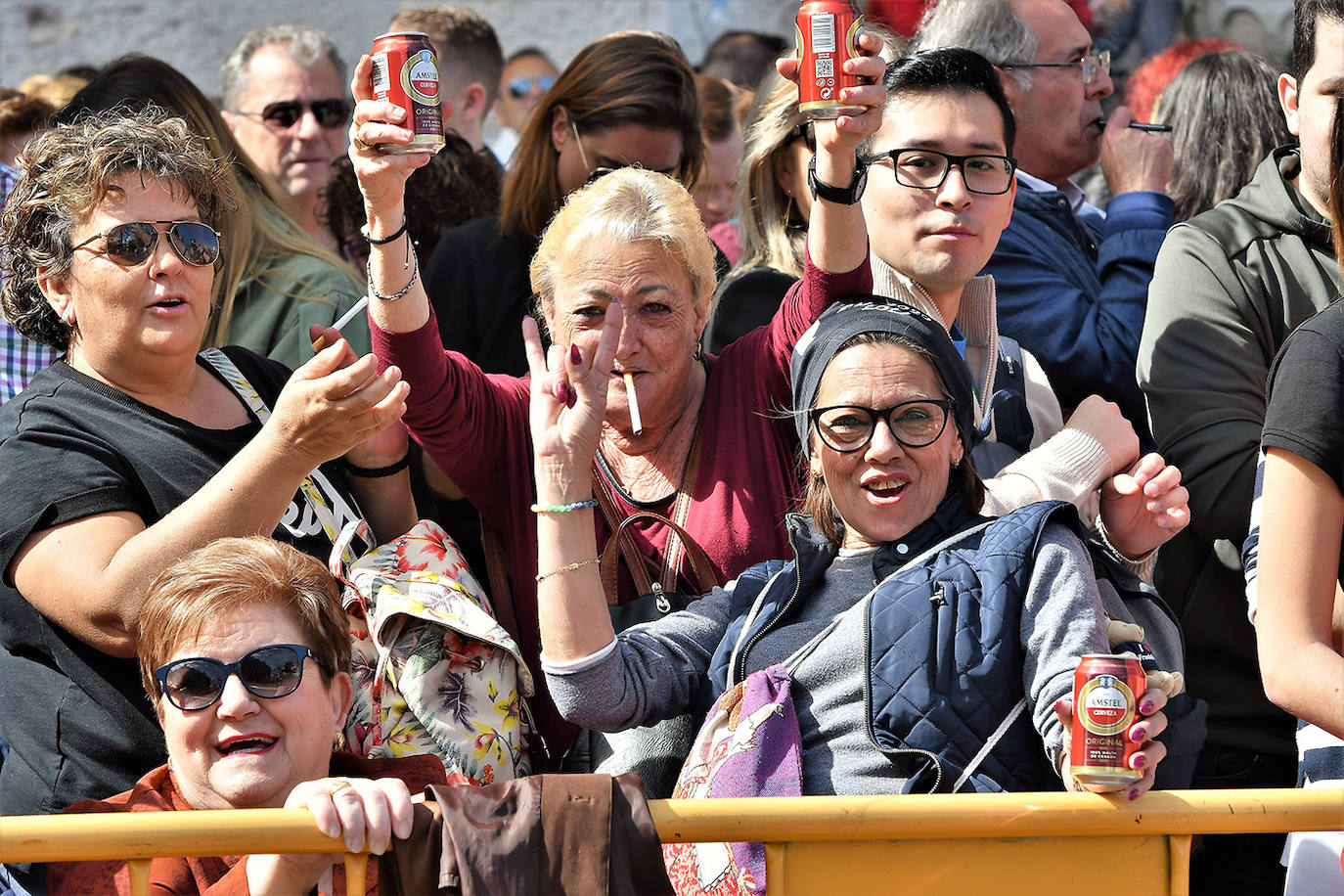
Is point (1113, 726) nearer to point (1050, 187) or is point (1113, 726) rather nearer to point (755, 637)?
point (755, 637)

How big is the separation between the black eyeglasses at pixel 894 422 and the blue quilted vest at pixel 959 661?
20cm

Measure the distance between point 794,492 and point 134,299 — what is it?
1.33m

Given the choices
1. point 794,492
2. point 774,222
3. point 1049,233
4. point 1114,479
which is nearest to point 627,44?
point 774,222

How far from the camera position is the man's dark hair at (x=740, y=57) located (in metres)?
7.84

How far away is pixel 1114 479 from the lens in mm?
2889

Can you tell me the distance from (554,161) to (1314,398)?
2.29m

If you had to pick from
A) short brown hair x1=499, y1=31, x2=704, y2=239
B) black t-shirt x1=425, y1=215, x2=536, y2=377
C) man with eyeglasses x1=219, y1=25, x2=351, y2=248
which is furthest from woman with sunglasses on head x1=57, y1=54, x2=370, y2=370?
man with eyeglasses x1=219, y1=25, x2=351, y2=248

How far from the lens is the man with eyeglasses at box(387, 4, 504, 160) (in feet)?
20.4

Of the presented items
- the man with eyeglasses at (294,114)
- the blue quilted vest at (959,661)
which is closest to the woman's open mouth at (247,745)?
the blue quilted vest at (959,661)

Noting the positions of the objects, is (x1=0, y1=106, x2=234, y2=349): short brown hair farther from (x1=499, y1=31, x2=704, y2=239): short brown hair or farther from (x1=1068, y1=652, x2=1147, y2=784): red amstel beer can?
(x1=1068, y1=652, x2=1147, y2=784): red amstel beer can

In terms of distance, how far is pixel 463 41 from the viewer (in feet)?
21.0

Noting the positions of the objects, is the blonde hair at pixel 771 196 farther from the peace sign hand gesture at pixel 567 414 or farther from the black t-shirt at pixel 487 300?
the peace sign hand gesture at pixel 567 414

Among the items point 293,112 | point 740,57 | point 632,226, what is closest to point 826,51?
point 632,226

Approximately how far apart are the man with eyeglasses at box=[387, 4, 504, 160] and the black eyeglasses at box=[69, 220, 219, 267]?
3.16 meters
